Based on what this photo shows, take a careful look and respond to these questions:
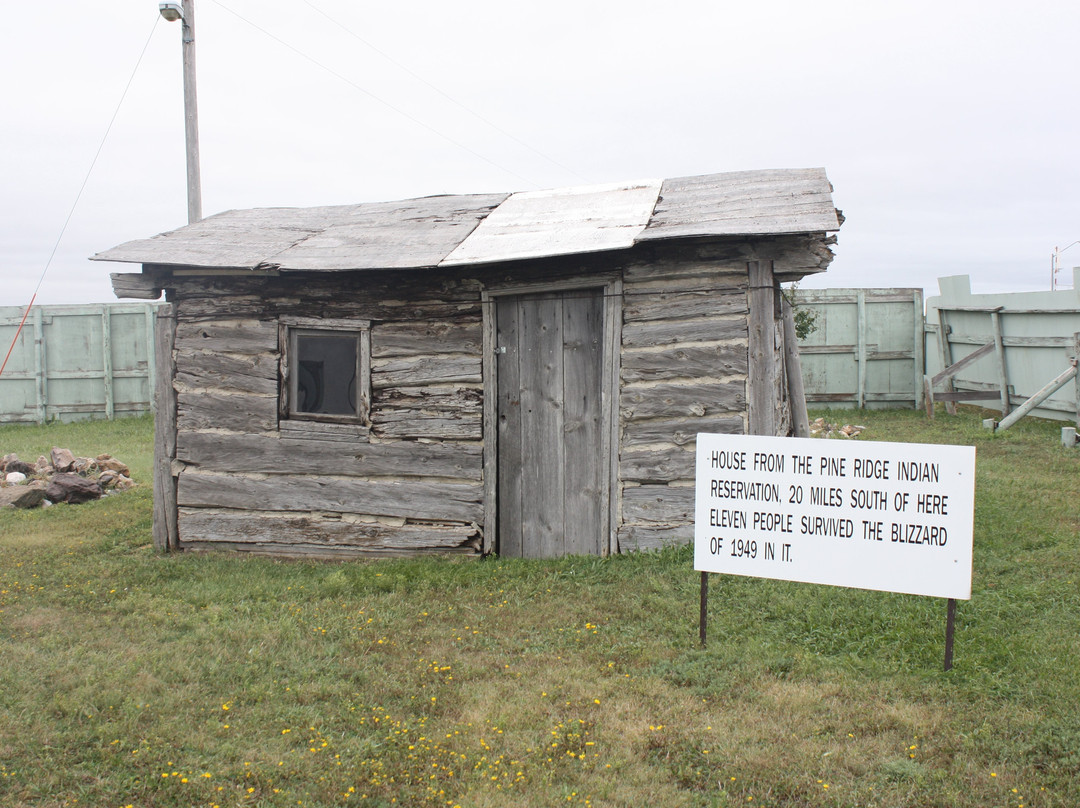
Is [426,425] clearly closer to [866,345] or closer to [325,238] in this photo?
[325,238]

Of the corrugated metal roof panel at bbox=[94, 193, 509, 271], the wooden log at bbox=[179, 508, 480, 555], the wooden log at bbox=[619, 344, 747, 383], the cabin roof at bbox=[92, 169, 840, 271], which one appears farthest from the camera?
the wooden log at bbox=[179, 508, 480, 555]

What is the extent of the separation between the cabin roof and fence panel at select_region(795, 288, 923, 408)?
28.2 ft

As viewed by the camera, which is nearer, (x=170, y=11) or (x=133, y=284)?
(x=133, y=284)

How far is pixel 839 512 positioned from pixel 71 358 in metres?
17.4

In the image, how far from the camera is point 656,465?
6895 mm

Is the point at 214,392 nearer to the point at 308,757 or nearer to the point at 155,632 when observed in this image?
Result: the point at 155,632

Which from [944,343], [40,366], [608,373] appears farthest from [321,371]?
[40,366]

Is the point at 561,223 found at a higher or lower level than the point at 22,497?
higher

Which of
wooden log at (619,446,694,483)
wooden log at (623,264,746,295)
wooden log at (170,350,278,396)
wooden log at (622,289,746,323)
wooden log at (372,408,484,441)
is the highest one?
wooden log at (623,264,746,295)

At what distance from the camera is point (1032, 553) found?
6.45m

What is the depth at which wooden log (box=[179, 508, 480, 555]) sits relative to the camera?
7.51m

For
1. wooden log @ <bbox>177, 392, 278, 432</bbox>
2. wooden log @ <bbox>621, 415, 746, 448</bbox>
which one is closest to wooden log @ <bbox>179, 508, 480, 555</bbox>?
wooden log @ <bbox>177, 392, 278, 432</bbox>

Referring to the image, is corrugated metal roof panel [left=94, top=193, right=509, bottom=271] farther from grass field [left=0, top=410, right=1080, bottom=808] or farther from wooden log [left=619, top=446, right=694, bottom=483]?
grass field [left=0, top=410, right=1080, bottom=808]

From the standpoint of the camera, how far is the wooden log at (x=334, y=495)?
7.47 m
